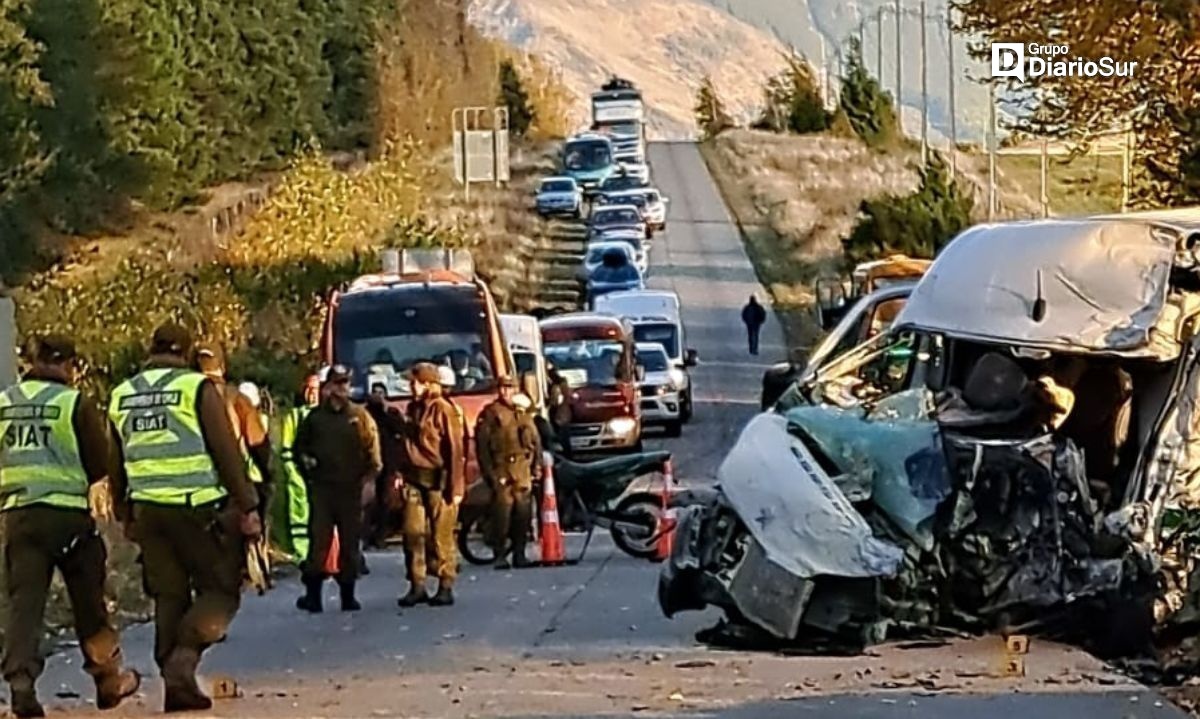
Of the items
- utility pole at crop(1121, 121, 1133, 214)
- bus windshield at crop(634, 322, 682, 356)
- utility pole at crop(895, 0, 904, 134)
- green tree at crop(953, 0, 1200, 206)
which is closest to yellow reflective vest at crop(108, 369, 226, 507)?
green tree at crop(953, 0, 1200, 206)

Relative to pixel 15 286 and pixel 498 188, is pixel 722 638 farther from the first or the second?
pixel 498 188

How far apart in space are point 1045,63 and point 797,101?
78798mm

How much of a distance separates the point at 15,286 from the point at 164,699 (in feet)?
112

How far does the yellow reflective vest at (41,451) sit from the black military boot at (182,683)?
2.72 ft

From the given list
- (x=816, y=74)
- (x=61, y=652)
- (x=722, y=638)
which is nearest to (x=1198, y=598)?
(x=722, y=638)

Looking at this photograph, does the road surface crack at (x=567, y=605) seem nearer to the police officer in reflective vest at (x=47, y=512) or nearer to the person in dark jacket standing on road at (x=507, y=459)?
the person in dark jacket standing on road at (x=507, y=459)

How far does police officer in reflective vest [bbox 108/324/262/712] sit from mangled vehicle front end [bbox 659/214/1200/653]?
2855 mm

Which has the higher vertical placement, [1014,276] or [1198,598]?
[1014,276]

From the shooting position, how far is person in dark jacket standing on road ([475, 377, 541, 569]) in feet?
64.3

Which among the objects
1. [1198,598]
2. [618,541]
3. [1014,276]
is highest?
[1014,276]

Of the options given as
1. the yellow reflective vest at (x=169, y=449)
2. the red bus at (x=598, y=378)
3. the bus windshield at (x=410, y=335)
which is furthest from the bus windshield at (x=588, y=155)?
the yellow reflective vest at (x=169, y=449)

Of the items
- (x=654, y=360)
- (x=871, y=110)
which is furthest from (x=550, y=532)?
(x=871, y=110)

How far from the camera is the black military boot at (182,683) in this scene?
11492mm

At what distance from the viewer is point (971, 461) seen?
41.3 feet
